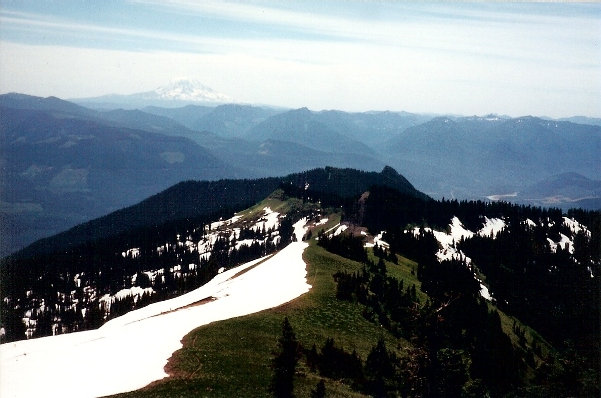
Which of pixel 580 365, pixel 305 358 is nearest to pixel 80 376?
pixel 305 358

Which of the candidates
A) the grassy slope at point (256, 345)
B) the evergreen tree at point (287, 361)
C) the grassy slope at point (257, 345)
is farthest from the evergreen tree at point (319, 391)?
the evergreen tree at point (287, 361)

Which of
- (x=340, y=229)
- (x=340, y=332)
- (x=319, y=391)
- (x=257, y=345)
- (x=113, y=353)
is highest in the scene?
(x=319, y=391)

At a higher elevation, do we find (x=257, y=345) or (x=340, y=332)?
Answer: (x=257, y=345)

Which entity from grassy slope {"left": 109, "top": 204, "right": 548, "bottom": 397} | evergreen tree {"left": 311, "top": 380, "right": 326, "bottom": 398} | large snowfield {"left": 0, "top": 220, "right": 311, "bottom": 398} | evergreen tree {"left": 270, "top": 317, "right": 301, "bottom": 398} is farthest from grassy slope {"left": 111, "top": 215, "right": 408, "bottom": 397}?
large snowfield {"left": 0, "top": 220, "right": 311, "bottom": 398}

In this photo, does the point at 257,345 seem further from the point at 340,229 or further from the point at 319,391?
the point at 340,229

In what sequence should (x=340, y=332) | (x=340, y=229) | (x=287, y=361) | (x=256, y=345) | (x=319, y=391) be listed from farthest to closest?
(x=340, y=229)
(x=340, y=332)
(x=256, y=345)
(x=287, y=361)
(x=319, y=391)

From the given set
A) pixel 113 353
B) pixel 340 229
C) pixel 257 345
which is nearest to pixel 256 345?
pixel 257 345
